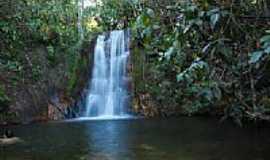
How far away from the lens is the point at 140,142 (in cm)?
902

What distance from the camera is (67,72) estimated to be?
15602 millimetres

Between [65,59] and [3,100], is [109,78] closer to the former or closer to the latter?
[65,59]

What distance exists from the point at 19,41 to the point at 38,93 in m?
1.97

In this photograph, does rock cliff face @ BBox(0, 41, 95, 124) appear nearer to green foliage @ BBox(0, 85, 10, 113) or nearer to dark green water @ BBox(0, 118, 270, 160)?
green foliage @ BBox(0, 85, 10, 113)

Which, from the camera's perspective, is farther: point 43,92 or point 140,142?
point 43,92

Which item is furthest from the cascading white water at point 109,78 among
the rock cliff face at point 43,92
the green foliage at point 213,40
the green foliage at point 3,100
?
the green foliage at point 213,40

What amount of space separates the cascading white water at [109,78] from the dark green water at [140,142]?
3.10m

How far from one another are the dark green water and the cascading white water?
10.2ft

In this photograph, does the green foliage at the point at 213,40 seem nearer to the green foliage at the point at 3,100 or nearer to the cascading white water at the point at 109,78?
the green foliage at the point at 3,100

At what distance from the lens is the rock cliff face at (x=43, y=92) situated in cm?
1374

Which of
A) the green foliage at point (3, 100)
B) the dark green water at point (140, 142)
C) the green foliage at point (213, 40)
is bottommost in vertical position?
the dark green water at point (140, 142)

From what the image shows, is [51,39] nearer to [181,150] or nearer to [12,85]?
[12,85]

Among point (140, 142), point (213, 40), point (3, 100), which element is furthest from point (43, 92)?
point (213, 40)

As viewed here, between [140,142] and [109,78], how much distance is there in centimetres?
760
